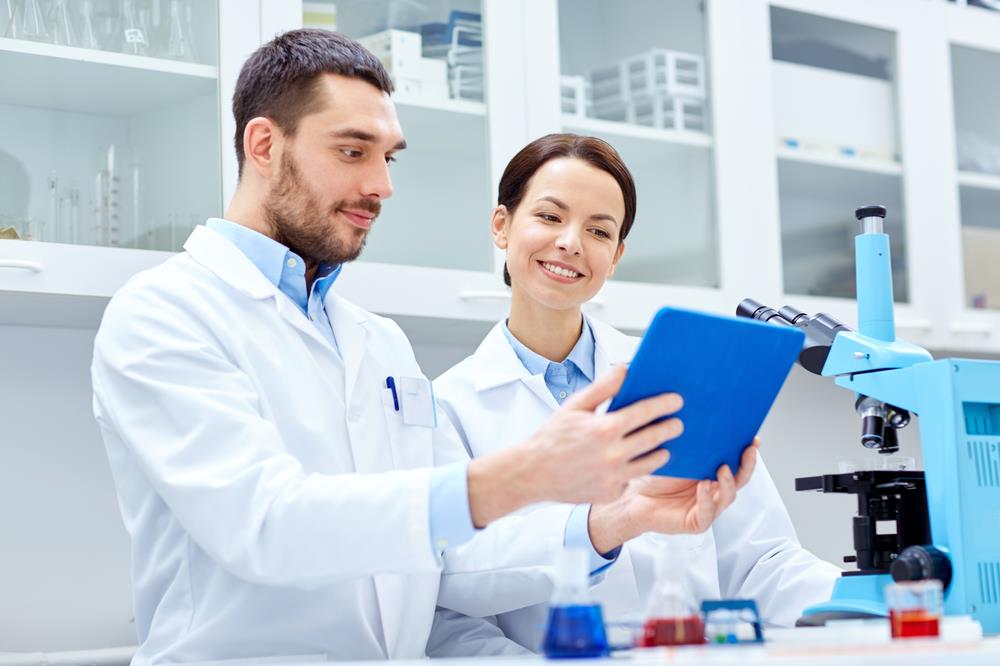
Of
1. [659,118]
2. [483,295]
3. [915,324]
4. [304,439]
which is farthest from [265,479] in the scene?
[915,324]

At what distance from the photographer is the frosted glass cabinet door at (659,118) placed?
254 cm

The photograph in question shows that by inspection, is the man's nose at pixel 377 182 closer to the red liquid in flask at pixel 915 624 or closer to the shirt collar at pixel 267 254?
the shirt collar at pixel 267 254

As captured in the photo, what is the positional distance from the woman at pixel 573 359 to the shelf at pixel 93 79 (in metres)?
0.62

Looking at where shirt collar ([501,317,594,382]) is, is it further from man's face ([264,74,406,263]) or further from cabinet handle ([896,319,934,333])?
cabinet handle ([896,319,934,333])

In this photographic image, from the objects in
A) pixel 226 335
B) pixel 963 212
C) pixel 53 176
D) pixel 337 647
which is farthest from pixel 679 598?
pixel 963 212

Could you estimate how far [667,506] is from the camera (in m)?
1.36

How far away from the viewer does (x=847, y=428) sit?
3.17 metres

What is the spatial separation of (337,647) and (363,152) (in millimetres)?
651

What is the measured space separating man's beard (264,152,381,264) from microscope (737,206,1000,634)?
1.91 ft

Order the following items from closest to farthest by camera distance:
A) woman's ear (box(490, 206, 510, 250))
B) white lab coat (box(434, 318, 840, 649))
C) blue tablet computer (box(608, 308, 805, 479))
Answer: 1. blue tablet computer (box(608, 308, 805, 479))
2. white lab coat (box(434, 318, 840, 649))
3. woman's ear (box(490, 206, 510, 250))

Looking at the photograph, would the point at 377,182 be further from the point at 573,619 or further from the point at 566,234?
the point at 573,619

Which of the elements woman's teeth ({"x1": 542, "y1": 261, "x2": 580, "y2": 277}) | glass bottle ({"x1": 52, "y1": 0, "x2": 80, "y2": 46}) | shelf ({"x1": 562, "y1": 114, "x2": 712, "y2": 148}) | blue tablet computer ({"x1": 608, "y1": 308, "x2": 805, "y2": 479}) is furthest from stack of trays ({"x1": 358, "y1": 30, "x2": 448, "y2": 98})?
blue tablet computer ({"x1": 608, "y1": 308, "x2": 805, "y2": 479})

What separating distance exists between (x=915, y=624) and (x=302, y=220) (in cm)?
91

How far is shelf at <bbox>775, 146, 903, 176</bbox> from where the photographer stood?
8.92 feet
